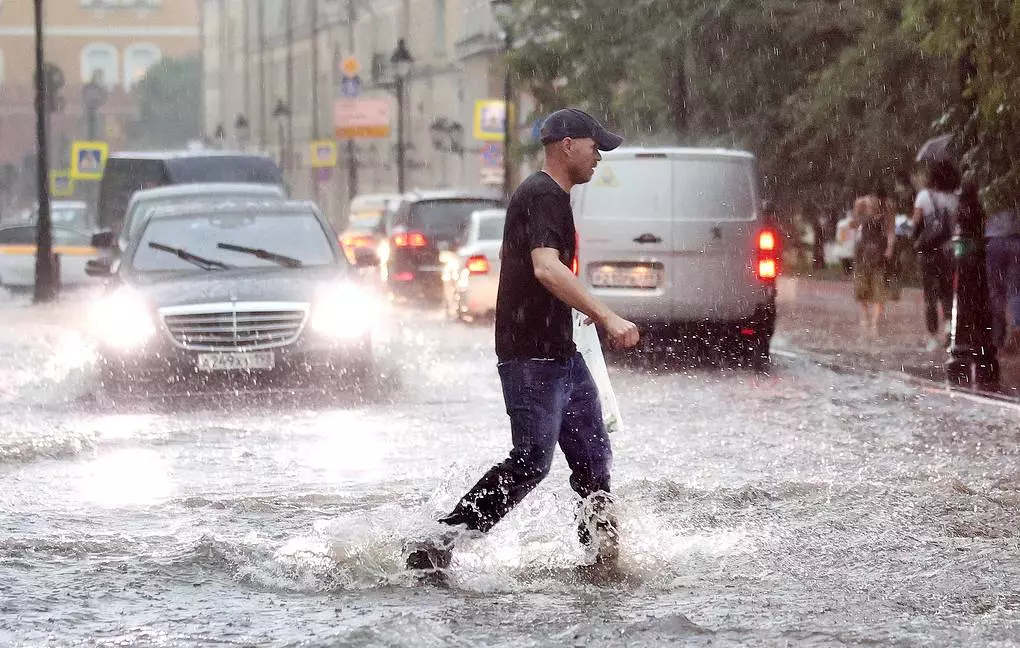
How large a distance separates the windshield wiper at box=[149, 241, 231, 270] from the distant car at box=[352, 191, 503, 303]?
587 inches

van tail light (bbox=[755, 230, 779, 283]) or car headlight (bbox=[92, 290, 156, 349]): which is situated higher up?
van tail light (bbox=[755, 230, 779, 283])

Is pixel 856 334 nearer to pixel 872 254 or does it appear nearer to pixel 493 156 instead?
pixel 872 254

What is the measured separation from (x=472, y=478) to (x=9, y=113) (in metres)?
118

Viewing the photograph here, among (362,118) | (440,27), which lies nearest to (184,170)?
(440,27)

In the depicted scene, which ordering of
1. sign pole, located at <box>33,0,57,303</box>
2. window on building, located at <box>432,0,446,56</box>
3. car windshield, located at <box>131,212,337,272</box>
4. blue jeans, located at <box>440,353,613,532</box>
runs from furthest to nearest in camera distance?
window on building, located at <box>432,0,446,56</box>, sign pole, located at <box>33,0,57,303</box>, car windshield, located at <box>131,212,337,272</box>, blue jeans, located at <box>440,353,613,532</box>

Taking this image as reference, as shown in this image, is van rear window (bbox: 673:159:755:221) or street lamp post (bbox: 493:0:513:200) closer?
van rear window (bbox: 673:159:755:221)

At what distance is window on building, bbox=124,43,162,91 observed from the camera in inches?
5143

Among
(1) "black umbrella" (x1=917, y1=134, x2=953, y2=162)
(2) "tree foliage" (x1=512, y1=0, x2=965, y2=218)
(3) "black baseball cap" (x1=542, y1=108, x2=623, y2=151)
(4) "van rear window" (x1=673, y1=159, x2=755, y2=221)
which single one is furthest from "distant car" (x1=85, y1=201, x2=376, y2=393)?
(2) "tree foliage" (x1=512, y1=0, x2=965, y2=218)

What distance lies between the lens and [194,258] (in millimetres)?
16328

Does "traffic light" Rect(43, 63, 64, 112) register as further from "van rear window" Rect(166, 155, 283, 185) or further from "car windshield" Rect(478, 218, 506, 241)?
"car windshield" Rect(478, 218, 506, 241)

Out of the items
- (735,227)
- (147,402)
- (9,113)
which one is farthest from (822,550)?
(9,113)

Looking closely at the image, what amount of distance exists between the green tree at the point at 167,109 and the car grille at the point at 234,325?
110175mm

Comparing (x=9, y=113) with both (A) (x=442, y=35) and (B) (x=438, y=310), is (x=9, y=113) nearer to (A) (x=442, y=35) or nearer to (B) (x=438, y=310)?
(A) (x=442, y=35)

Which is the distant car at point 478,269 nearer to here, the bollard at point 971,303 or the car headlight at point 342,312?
the bollard at point 971,303
